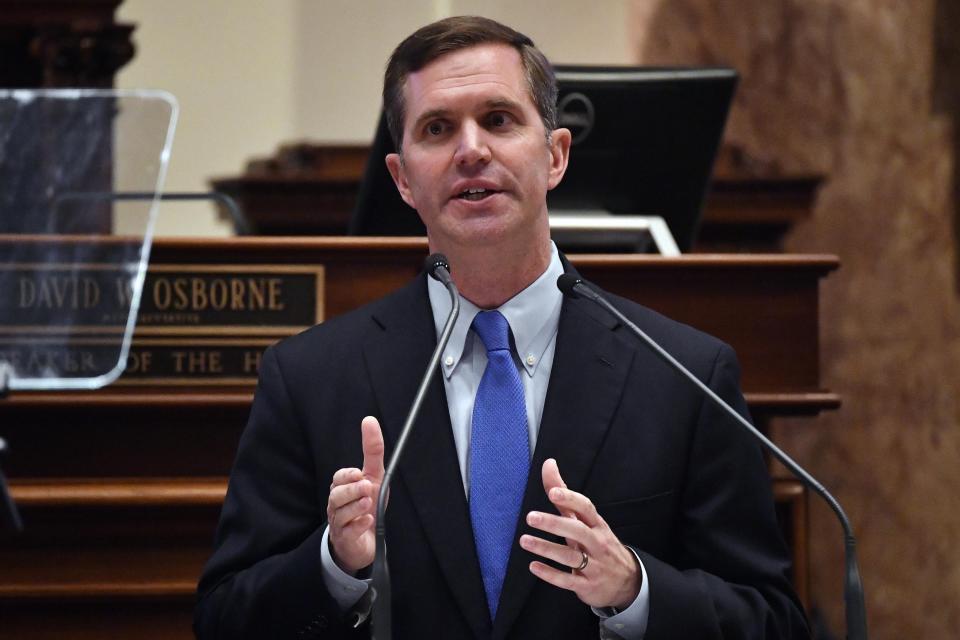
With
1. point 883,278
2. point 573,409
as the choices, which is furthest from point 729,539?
point 883,278

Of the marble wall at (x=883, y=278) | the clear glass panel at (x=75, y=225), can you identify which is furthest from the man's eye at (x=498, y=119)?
the marble wall at (x=883, y=278)

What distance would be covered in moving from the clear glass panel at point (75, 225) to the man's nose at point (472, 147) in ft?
2.37

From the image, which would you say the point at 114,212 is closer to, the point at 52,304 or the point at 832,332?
the point at 52,304

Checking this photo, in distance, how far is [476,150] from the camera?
1.48 m

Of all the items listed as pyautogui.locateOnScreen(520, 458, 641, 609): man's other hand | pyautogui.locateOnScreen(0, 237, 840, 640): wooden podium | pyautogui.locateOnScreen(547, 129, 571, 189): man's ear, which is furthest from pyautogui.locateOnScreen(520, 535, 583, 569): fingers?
pyautogui.locateOnScreen(0, 237, 840, 640): wooden podium

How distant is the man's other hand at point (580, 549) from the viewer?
1.24m

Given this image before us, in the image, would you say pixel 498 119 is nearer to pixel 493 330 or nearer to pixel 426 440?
pixel 493 330

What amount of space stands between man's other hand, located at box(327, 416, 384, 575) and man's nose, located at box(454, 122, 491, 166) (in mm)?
343

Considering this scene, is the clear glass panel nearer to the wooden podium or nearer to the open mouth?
the wooden podium

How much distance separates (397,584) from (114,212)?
3.04 feet

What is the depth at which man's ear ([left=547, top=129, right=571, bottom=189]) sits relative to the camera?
5.25ft

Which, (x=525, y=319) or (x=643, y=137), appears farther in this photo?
(x=643, y=137)

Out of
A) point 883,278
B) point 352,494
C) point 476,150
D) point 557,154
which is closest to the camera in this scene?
point 352,494

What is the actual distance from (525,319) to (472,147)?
201 millimetres
